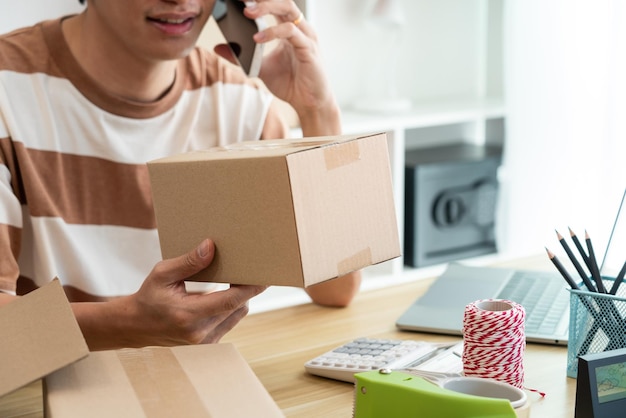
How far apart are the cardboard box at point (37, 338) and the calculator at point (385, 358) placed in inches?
14.0

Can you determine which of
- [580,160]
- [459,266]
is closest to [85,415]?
[459,266]

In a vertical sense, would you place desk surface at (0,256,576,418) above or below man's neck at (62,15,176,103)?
below

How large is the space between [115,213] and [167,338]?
1.44 ft

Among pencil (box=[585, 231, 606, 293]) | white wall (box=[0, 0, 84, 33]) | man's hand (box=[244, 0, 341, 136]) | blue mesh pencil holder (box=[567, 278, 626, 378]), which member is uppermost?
white wall (box=[0, 0, 84, 33])

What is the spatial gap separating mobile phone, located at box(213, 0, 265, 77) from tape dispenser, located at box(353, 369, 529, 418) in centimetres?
82

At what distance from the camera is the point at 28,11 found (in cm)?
229

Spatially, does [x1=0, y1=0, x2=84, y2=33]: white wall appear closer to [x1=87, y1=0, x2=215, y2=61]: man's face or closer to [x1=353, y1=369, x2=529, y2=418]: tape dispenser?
[x1=87, y1=0, x2=215, y2=61]: man's face

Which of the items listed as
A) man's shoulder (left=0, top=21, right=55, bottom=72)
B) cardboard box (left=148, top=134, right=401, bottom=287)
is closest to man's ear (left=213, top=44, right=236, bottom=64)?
man's shoulder (left=0, top=21, right=55, bottom=72)

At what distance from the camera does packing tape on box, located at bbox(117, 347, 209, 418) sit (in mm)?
784

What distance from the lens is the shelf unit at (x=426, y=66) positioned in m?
2.84

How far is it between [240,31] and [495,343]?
2.67ft

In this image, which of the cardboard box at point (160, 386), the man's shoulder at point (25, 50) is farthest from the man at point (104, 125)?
the cardboard box at point (160, 386)

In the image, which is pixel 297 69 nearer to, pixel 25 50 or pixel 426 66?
pixel 25 50

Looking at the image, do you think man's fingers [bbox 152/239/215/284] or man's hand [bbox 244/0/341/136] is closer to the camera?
man's fingers [bbox 152/239/215/284]
